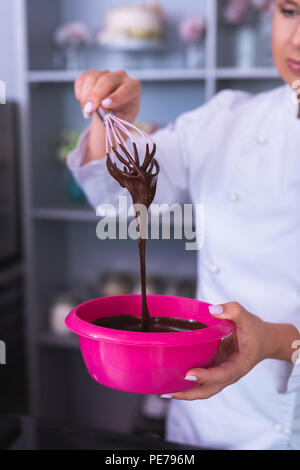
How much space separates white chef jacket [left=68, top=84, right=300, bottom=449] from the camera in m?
0.47

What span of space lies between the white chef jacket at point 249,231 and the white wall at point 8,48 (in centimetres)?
81

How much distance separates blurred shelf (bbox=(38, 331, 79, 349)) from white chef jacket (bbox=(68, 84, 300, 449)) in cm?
75

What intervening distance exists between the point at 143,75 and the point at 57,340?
2.26 ft

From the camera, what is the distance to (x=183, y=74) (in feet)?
3.85

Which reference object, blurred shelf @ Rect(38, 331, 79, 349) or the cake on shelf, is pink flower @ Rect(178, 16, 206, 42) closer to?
the cake on shelf

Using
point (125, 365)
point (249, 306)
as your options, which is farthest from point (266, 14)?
point (125, 365)

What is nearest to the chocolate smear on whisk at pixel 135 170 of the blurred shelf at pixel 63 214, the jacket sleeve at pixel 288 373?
the jacket sleeve at pixel 288 373

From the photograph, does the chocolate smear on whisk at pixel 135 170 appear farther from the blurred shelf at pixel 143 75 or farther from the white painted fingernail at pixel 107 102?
the blurred shelf at pixel 143 75

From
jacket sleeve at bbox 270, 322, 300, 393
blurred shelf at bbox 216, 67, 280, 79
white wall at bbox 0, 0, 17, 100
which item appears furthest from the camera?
white wall at bbox 0, 0, 17, 100

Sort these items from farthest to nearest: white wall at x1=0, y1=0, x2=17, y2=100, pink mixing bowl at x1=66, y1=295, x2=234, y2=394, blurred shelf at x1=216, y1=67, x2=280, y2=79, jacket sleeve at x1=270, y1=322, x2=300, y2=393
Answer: white wall at x1=0, y1=0, x2=17, y2=100 < blurred shelf at x1=216, y1=67, x2=280, y2=79 < jacket sleeve at x1=270, y1=322, x2=300, y2=393 < pink mixing bowl at x1=66, y1=295, x2=234, y2=394

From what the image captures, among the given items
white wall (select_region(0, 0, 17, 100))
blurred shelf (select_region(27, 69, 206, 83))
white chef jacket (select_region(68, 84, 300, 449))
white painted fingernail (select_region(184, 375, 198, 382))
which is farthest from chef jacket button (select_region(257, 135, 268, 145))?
white wall (select_region(0, 0, 17, 100))

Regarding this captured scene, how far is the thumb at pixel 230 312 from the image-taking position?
1.20 ft

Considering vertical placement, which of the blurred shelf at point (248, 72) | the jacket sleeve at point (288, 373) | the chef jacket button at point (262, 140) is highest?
the blurred shelf at point (248, 72)
